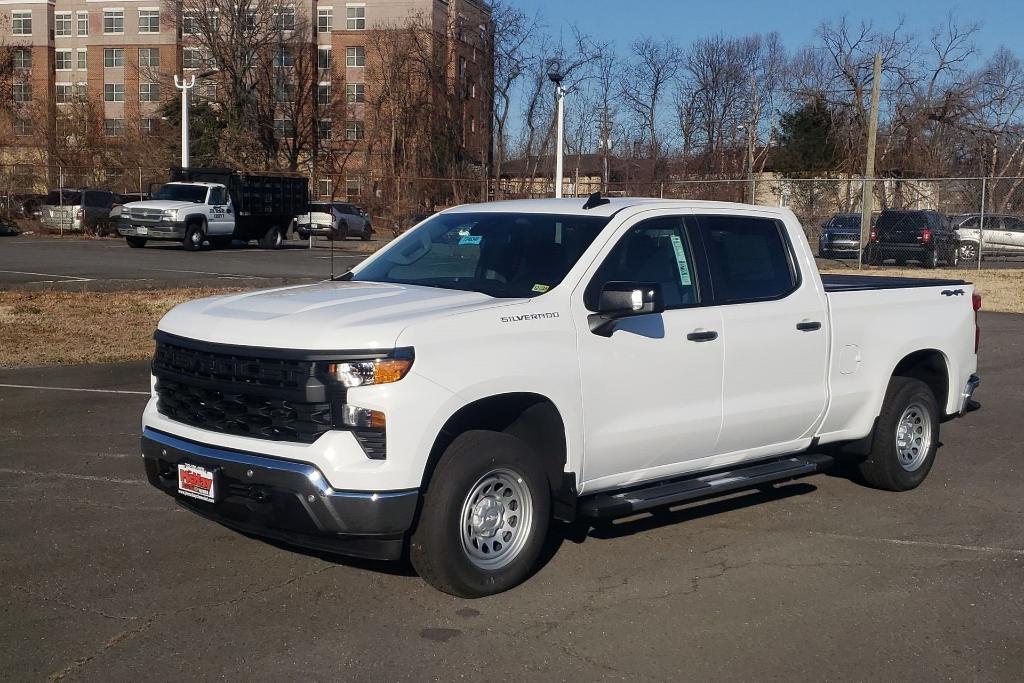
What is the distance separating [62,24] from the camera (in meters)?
81.1

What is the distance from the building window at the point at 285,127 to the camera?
73750mm

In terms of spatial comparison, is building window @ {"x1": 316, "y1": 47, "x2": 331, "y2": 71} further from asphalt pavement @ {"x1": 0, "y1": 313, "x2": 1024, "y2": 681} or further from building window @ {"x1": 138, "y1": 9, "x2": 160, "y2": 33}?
asphalt pavement @ {"x1": 0, "y1": 313, "x2": 1024, "y2": 681}

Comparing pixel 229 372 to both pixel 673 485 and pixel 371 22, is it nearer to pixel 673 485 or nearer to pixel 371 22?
pixel 673 485

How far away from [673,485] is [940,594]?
57.5 inches

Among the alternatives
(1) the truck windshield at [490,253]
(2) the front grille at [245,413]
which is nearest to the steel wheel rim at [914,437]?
(1) the truck windshield at [490,253]

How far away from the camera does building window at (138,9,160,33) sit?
255 feet

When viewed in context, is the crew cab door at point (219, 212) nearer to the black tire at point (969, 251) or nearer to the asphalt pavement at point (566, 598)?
the black tire at point (969, 251)

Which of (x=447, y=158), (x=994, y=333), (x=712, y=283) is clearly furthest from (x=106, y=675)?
(x=447, y=158)

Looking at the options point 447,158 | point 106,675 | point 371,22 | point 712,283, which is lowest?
point 106,675

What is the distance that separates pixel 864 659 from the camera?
5.02 m

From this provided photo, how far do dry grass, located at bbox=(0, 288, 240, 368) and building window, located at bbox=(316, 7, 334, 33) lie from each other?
2319 inches

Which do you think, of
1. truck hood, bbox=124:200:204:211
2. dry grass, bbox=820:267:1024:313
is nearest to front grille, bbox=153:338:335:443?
dry grass, bbox=820:267:1024:313

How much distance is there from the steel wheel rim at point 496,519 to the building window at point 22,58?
83.8 m

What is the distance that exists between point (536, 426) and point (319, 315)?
1221 millimetres
